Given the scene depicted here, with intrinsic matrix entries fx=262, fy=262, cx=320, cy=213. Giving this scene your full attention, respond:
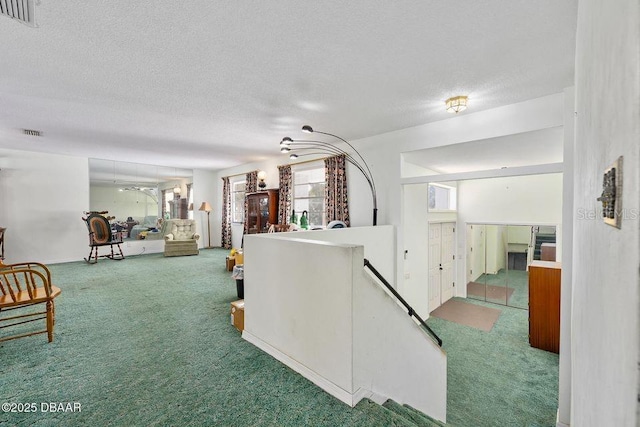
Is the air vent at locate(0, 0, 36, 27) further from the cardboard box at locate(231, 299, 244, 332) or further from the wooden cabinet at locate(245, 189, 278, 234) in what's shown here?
the wooden cabinet at locate(245, 189, 278, 234)

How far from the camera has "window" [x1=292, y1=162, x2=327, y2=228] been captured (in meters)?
5.94

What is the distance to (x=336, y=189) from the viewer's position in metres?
5.22

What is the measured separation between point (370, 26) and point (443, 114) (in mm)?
2154

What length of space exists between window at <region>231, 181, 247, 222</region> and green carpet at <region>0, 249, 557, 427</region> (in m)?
4.27

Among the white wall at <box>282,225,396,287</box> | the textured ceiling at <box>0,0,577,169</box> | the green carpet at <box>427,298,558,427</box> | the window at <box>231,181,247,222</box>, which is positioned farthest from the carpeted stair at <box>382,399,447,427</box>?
the window at <box>231,181,247,222</box>

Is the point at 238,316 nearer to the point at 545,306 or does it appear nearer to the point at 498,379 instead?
the point at 498,379

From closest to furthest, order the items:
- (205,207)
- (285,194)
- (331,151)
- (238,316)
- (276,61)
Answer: (276,61), (238,316), (331,151), (285,194), (205,207)

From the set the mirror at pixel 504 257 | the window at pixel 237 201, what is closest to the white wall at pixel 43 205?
the window at pixel 237 201

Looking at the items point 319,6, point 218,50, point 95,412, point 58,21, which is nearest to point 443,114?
point 319,6

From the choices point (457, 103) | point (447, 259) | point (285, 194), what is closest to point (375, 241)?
point (457, 103)

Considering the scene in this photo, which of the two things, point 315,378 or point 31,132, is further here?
point 31,132

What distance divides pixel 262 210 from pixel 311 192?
1517 mm

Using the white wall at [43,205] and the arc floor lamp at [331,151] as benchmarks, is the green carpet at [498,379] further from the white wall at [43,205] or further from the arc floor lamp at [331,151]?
the white wall at [43,205]

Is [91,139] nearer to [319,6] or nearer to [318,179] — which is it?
[318,179]
